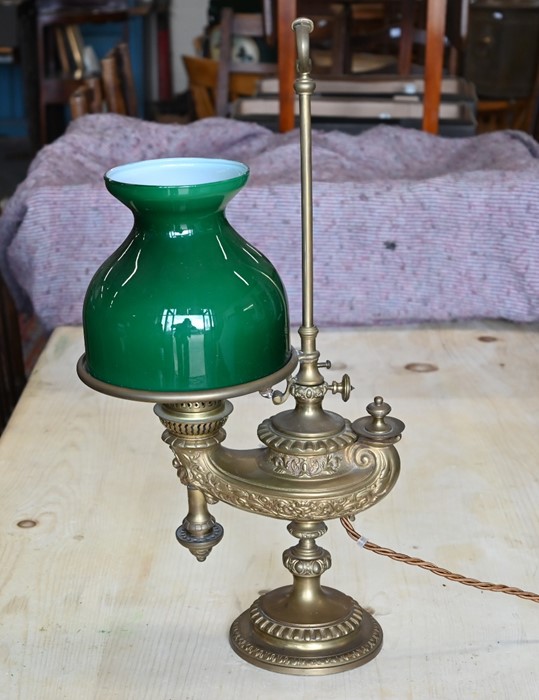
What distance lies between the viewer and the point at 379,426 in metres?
0.66

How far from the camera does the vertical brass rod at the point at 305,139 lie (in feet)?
1.95

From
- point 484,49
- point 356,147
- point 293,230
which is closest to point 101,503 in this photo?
point 293,230

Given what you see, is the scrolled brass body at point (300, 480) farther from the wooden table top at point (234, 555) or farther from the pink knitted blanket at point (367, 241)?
the pink knitted blanket at point (367, 241)

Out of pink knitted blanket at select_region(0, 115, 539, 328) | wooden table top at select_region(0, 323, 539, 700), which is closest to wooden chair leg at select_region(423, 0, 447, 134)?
pink knitted blanket at select_region(0, 115, 539, 328)

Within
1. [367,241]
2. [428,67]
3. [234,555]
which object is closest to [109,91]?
[428,67]

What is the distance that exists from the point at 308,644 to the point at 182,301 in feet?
0.85

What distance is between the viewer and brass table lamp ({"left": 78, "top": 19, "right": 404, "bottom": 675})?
585 millimetres

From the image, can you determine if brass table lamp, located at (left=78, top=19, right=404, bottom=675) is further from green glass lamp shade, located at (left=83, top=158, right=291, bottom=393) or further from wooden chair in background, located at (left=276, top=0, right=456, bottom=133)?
wooden chair in background, located at (left=276, top=0, right=456, bottom=133)

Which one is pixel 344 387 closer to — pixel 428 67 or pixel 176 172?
pixel 176 172

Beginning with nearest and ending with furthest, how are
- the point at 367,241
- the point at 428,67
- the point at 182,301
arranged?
1. the point at 182,301
2. the point at 367,241
3. the point at 428,67

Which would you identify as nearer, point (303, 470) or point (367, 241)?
point (303, 470)

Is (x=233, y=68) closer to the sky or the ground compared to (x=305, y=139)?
closer to the ground

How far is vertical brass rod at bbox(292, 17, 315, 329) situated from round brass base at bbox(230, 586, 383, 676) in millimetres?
207

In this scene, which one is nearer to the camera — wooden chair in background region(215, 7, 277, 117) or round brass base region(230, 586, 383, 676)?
round brass base region(230, 586, 383, 676)
